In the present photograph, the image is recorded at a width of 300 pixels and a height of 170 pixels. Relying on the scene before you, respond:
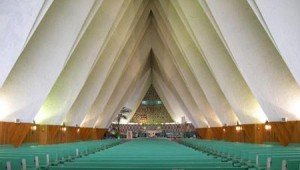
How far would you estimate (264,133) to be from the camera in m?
22.5

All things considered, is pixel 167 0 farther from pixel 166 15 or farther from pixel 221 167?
pixel 221 167

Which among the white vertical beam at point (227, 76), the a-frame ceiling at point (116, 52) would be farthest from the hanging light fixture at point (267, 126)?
the white vertical beam at point (227, 76)

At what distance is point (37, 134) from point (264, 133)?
40.7 feet

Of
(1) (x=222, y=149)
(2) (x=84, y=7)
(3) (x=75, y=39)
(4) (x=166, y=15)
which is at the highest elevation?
(4) (x=166, y=15)

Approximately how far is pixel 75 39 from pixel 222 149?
8.98m

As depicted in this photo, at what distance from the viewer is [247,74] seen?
64.1ft

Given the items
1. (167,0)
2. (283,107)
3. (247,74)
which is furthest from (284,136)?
(167,0)

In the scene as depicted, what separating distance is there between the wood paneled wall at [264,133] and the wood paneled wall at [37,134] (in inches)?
446

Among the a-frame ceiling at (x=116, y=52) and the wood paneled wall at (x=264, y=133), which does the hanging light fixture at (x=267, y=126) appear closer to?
the wood paneled wall at (x=264, y=133)

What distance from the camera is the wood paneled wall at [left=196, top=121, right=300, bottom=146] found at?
1874 cm

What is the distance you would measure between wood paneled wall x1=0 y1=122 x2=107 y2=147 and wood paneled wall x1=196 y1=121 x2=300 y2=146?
446 inches

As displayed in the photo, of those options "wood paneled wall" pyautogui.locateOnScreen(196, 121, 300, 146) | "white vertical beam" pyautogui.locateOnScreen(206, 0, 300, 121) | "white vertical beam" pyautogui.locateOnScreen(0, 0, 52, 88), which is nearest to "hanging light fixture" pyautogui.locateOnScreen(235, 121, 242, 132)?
"wood paneled wall" pyautogui.locateOnScreen(196, 121, 300, 146)

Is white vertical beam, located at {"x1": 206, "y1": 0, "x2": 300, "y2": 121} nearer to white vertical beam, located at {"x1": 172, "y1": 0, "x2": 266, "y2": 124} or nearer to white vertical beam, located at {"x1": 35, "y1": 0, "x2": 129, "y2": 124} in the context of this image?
white vertical beam, located at {"x1": 172, "y1": 0, "x2": 266, "y2": 124}

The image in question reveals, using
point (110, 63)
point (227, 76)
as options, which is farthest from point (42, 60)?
point (110, 63)
